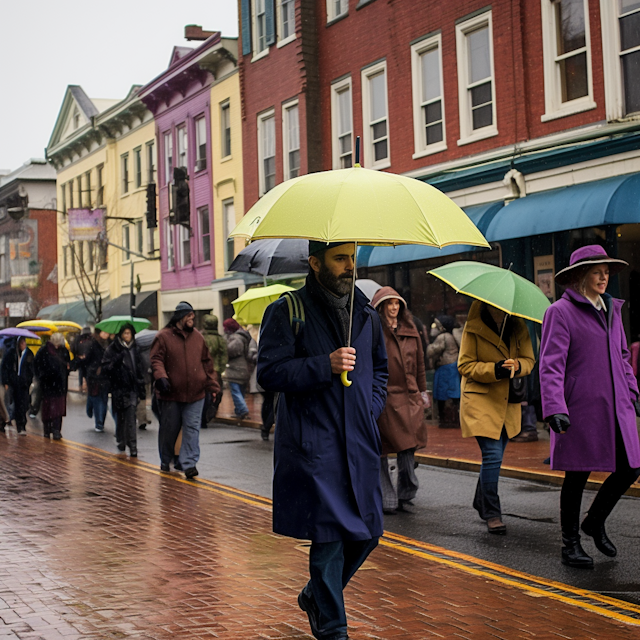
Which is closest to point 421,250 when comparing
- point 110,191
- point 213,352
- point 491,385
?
point 213,352

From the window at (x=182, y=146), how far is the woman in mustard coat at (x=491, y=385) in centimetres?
2723

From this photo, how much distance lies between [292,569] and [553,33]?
41.7 feet

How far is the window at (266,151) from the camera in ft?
90.4

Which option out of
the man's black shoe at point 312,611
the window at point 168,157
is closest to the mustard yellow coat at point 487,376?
the man's black shoe at point 312,611

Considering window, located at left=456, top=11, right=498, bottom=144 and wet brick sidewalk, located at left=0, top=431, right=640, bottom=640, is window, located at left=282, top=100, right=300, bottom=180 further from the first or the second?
wet brick sidewalk, located at left=0, top=431, right=640, bottom=640

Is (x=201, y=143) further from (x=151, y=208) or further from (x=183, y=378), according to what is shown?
(x=183, y=378)

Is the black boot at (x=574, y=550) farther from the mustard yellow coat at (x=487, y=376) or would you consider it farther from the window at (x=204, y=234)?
the window at (x=204, y=234)

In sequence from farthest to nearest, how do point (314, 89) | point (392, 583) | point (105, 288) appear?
1. point (105, 288)
2. point (314, 89)
3. point (392, 583)

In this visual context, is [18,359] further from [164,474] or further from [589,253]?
[589,253]

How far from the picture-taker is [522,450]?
12.5 metres

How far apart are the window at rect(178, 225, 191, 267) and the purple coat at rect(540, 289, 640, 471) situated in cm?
2810

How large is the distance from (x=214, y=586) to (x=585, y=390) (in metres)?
2.55

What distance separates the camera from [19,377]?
17.8 metres

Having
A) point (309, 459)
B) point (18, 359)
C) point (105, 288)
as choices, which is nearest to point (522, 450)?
point (309, 459)
